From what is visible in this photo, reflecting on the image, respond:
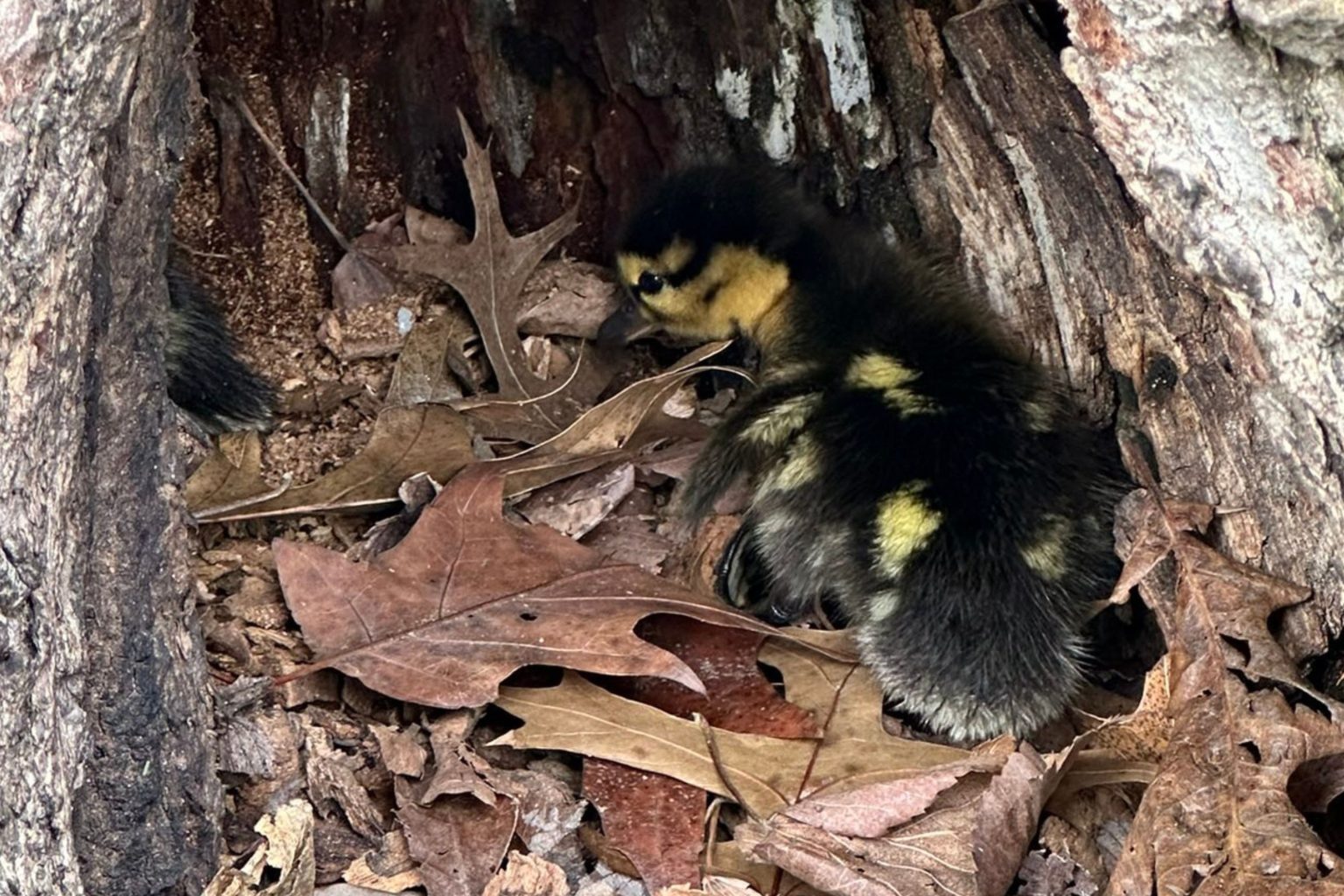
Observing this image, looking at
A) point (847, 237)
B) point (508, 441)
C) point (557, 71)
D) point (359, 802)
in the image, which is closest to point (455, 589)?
point (359, 802)

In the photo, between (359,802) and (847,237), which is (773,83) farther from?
(359,802)

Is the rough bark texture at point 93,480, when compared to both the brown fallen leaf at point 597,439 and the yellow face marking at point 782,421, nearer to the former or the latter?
the brown fallen leaf at point 597,439

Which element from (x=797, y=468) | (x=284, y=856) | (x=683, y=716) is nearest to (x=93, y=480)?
(x=284, y=856)

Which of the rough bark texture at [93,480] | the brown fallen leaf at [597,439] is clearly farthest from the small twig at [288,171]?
the rough bark texture at [93,480]

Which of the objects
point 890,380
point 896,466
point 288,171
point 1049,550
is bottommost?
point 1049,550

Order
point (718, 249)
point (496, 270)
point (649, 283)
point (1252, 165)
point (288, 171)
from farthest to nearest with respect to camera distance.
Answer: point (496, 270), point (288, 171), point (649, 283), point (718, 249), point (1252, 165)

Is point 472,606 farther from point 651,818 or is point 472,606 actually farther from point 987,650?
point 987,650

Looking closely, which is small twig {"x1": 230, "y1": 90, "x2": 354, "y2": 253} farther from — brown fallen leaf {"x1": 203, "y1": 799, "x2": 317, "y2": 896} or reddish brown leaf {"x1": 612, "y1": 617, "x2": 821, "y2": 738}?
brown fallen leaf {"x1": 203, "y1": 799, "x2": 317, "y2": 896}

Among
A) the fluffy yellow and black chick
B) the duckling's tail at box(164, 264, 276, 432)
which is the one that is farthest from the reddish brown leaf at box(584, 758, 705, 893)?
the duckling's tail at box(164, 264, 276, 432)
